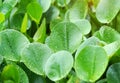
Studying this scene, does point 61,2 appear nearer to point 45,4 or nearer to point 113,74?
point 45,4

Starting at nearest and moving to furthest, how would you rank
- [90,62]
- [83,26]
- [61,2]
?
1. [90,62]
2. [83,26]
3. [61,2]

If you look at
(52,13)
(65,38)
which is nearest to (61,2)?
(52,13)

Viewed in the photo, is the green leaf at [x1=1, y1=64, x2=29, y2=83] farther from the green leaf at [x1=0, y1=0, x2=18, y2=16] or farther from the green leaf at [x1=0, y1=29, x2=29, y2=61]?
the green leaf at [x1=0, y1=0, x2=18, y2=16]

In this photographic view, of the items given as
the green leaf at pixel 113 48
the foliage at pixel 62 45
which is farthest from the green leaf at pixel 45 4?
the green leaf at pixel 113 48

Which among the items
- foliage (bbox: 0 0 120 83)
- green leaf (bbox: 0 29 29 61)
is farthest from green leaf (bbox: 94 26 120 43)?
green leaf (bbox: 0 29 29 61)

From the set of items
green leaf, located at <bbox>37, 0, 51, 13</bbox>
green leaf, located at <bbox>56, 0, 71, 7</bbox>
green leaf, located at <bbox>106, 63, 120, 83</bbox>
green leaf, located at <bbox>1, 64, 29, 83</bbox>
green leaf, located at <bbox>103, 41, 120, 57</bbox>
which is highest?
green leaf, located at <bbox>103, 41, 120, 57</bbox>

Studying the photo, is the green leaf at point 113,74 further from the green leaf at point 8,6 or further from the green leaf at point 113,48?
the green leaf at point 8,6
